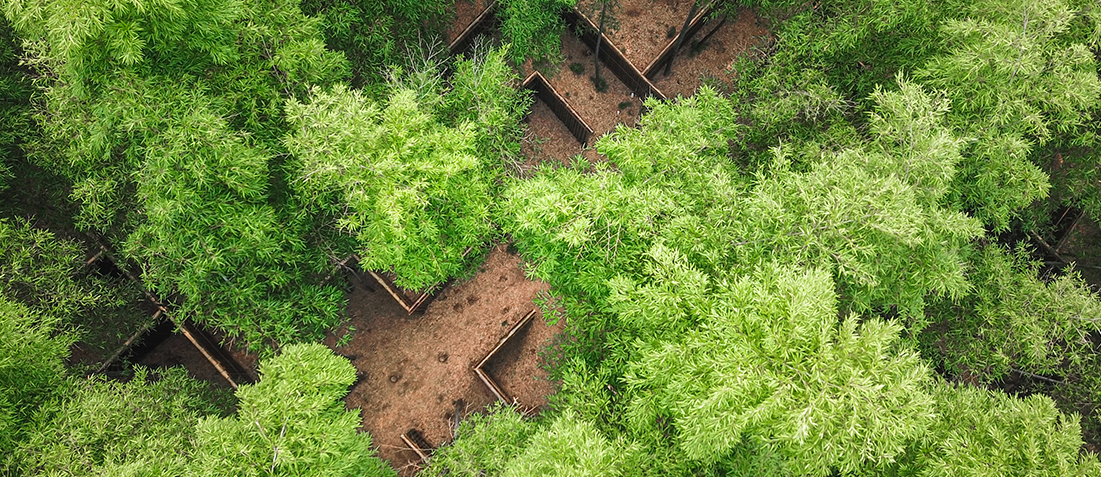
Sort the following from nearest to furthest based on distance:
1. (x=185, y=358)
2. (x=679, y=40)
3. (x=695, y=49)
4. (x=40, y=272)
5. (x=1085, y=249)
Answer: (x=40, y=272), (x=1085, y=249), (x=185, y=358), (x=679, y=40), (x=695, y=49)

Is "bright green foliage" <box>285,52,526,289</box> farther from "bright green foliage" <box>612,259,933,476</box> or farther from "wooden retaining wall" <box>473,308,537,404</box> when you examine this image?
"wooden retaining wall" <box>473,308,537,404</box>

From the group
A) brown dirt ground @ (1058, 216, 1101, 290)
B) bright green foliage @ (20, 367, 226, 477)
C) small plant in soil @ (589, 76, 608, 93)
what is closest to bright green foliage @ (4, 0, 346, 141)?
bright green foliage @ (20, 367, 226, 477)

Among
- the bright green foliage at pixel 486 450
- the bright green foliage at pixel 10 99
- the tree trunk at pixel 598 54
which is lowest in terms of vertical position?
the bright green foliage at pixel 486 450

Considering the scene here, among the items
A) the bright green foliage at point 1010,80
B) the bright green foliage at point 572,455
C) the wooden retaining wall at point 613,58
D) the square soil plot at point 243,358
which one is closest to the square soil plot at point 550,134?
the wooden retaining wall at point 613,58

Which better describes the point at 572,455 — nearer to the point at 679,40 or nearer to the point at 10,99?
the point at 679,40

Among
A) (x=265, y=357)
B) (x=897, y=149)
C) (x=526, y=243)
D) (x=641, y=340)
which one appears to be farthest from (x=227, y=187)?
(x=897, y=149)

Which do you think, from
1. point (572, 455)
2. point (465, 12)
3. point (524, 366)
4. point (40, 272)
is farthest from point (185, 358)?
point (465, 12)

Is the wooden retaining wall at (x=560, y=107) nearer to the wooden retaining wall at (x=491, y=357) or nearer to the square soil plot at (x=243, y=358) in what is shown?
the wooden retaining wall at (x=491, y=357)
